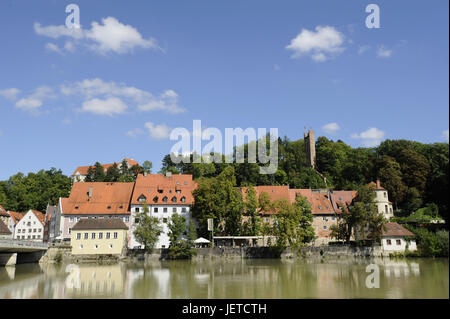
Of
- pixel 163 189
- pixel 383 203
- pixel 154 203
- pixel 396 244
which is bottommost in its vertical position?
pixel 396 244

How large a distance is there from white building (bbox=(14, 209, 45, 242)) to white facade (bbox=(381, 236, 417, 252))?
61049 millimetres

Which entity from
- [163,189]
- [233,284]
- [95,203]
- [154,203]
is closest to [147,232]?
[154,203]

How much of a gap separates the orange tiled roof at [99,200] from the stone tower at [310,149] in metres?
48.4

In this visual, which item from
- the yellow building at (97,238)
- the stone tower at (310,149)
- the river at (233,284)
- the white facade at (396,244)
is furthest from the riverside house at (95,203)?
the stone tower at (310,149)

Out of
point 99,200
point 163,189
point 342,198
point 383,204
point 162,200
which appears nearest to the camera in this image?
point 383,204

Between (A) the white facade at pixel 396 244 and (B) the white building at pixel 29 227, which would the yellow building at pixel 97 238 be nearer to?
(B) the white building at pixel 29 227

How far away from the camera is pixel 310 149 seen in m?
94.0

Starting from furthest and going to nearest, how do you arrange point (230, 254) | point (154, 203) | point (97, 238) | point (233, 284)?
point (154, 203), point (97, 238), point (230, 254), point (233, 284)

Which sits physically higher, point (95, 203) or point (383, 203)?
point (95, 203)

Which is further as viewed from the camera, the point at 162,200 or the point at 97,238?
the point at 162,200

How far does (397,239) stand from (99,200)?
42304mm

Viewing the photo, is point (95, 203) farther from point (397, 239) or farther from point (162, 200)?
point (397, 239)

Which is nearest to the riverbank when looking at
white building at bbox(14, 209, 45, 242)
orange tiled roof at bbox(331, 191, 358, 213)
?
orange tiled roof at bbox(331, 191, 358, 213)
